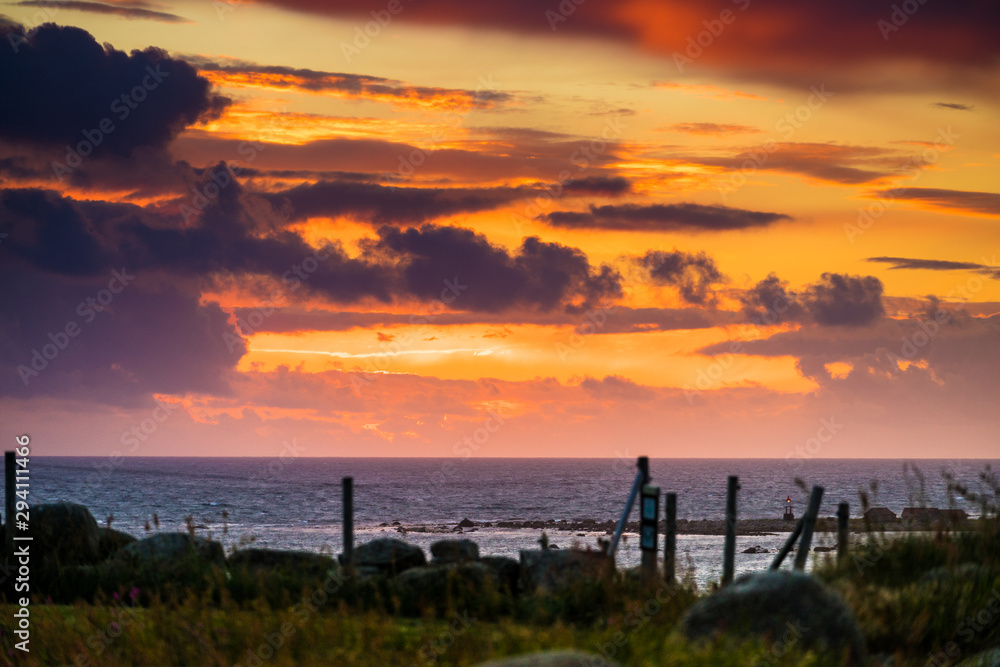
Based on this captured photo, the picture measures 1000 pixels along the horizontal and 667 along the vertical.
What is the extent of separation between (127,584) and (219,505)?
85.0 meters

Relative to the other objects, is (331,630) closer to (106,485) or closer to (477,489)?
(477,489)

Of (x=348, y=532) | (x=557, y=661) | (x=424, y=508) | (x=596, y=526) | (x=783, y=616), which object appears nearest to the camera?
(x=557, y=661)

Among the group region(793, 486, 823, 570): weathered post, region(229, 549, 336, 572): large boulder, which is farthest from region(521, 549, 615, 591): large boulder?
region(229, 549, 336, 572): large boulder

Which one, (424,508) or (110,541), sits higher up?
(110,541)

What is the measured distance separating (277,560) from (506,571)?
347 centimetres

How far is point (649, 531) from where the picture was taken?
36.1ft

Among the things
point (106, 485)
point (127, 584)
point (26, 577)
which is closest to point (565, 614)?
point (127, 584)

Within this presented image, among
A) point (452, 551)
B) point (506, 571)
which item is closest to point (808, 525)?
point (506, 571)

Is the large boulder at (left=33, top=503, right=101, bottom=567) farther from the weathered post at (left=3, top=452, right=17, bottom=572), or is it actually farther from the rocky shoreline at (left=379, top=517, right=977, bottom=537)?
the rocky shoreline at (left=379, top=517, right=977, bottom=537)

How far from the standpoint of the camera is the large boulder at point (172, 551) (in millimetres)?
14234

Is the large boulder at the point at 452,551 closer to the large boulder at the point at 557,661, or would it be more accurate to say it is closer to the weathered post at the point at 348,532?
the weathered post at the point at 348,532

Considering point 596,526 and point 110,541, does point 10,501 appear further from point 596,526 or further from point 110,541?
point 596,526

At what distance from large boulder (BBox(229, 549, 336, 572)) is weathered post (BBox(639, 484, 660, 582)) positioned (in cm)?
473

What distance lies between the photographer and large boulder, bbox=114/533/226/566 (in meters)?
14.2
